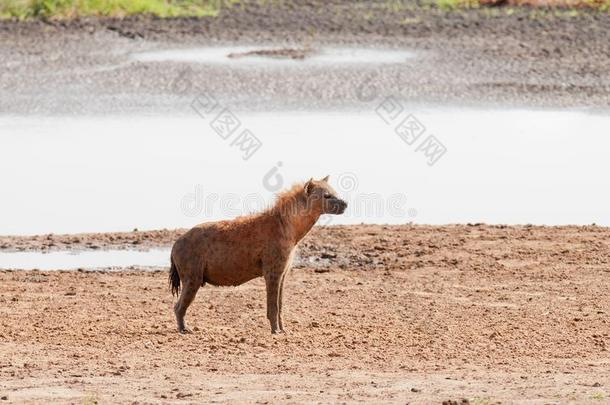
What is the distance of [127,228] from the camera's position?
16750 mm

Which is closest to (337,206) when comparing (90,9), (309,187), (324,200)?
(324,200)

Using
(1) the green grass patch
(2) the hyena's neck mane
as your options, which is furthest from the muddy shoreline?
(2) the hyena's neck mane

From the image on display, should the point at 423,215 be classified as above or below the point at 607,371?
above

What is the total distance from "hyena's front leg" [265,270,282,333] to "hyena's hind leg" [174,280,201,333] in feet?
2.08

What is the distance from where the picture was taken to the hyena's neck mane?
40.7ft

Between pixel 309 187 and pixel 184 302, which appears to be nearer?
pixel 184 302

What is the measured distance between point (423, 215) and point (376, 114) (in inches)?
294

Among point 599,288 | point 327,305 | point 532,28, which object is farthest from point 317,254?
point 532,28

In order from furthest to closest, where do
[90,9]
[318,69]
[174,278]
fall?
1. [90,9]
2. [318,69]
3. [174,278]

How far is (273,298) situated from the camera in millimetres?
12195

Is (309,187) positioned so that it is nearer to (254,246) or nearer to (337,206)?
(337,206)

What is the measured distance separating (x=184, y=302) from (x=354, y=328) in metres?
1.52

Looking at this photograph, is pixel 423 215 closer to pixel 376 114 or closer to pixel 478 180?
pixel 478 180

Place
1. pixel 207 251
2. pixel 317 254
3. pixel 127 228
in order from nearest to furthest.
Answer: pixel 207 251 < pixel 317 254 < pixel 127 228
